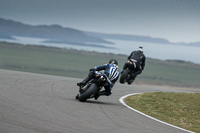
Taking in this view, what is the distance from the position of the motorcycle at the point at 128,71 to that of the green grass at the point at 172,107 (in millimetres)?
5287

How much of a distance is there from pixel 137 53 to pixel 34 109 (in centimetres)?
1280

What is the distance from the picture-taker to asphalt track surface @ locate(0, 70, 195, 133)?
882 centimetres

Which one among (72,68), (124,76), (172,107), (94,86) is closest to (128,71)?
(124,76)

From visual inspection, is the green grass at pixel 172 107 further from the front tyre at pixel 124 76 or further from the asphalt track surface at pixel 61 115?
the front tyre at pixel 124 76

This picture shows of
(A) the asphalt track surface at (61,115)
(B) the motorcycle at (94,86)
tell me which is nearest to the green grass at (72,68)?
(A) the asphalt track surface at (61,115)

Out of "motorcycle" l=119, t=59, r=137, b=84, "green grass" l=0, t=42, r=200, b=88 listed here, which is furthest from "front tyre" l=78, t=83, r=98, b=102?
"green grass" l=0, t=42, r=200, b=88

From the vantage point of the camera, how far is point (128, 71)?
906 inches

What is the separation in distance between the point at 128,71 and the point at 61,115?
1296cm

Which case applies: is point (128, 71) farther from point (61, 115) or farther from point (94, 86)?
point (61, 115)

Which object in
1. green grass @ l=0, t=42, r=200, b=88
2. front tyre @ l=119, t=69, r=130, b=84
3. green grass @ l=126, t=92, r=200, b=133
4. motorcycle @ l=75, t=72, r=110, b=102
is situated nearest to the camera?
green grass @ l=126, t=92, r=200, b=133

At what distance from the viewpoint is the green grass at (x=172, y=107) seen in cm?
1204

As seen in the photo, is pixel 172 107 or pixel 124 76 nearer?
pixel 172 107

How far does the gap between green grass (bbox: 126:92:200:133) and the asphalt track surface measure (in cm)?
64

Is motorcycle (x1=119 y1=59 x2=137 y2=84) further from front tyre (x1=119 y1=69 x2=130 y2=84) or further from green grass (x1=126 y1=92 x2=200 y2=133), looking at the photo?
green grass (x1=126 y1=92 x2=200 y2=133)
